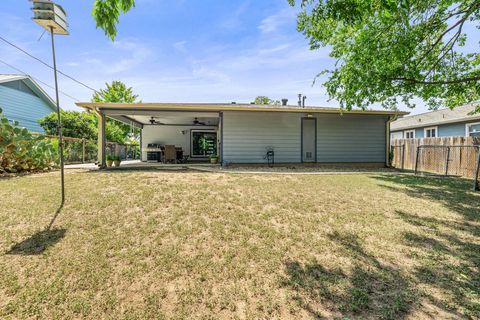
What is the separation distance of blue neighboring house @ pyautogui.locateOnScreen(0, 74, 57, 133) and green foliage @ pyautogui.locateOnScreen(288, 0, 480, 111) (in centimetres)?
1644

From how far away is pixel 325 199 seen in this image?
5074mm

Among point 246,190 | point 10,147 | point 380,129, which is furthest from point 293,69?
point 10,147

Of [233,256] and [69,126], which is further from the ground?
[69,126]

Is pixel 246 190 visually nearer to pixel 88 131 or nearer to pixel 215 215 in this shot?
pixel 215 215

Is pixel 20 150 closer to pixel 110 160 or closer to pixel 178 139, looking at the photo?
pixel 110 160

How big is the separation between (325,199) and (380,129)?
323 inches

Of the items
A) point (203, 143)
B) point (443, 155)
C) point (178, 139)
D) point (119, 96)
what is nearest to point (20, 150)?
point (178, 139)

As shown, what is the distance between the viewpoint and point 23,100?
15.4 metres

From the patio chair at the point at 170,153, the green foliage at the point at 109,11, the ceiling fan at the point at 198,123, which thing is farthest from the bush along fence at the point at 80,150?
the green foliage at the point at 109,11

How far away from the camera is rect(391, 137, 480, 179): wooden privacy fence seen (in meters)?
8.26

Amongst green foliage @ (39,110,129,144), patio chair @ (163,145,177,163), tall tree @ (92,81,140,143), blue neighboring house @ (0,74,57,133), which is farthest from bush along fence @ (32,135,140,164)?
tall tree @ (92,81,140,143)

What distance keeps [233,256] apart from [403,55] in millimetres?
7611

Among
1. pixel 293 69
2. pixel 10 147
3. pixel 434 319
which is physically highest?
pixel 293 69

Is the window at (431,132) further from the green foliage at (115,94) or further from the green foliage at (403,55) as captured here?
the green foliage at (115,94)
